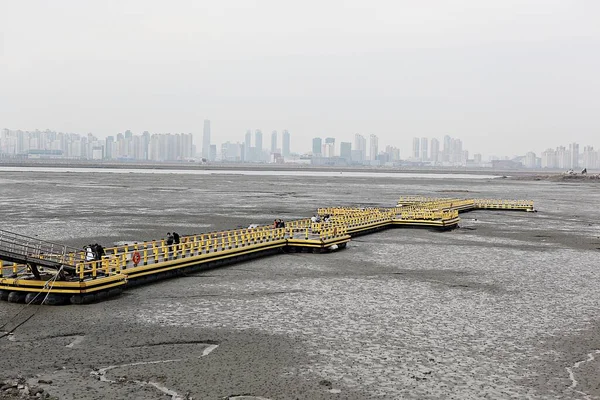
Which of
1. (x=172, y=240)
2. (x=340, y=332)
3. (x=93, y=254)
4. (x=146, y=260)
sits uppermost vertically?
(x=93, y=254)

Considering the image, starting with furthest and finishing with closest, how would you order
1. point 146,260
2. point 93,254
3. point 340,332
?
point 146,260 → point 93,254 → point 340,332

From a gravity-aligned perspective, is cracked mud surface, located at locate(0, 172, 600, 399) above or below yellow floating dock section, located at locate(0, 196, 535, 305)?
below

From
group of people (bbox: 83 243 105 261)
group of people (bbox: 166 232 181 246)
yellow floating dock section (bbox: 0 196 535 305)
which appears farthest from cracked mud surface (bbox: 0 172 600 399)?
group of people (bbox: 166 232 181 246)

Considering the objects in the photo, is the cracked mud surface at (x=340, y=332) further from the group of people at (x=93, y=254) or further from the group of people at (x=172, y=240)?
the group of people at (x=172, y=240)

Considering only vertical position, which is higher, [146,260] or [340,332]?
[146,260]

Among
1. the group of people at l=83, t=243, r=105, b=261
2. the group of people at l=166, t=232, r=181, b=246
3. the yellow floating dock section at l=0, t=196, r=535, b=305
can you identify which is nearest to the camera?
the yellow floating dock section at l=0, t=196, r=535, b=305

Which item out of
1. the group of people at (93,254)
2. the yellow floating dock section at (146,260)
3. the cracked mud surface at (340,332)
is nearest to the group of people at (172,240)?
the yellow floating dock section at (146,260)

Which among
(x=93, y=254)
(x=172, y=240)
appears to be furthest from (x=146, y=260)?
(x=172, y=240)

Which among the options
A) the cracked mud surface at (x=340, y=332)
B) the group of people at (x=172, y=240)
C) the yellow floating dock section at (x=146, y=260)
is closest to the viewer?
the cracked mud surface at (x=340, y=332)

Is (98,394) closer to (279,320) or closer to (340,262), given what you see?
(279,320)

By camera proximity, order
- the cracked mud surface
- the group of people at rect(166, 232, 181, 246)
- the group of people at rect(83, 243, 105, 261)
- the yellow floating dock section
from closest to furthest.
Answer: the cracked mud surface → the yellow floating dock section → the group of people at rect(83, 243, 105, 261) → the group of people at rect(166, 232, 181, 246)

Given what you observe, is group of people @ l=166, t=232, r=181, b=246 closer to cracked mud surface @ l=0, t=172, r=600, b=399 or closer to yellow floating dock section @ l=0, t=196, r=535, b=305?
yellow floating dock section @ l=0, t=196, r=535, b=305

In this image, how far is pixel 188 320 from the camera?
23.2m

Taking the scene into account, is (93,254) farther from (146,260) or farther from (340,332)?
(340,332)
